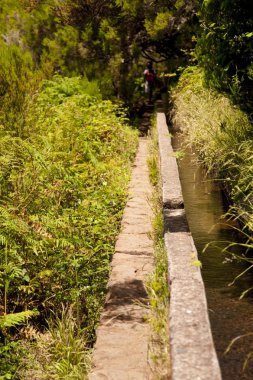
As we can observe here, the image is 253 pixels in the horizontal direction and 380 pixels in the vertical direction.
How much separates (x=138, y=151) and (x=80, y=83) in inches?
158

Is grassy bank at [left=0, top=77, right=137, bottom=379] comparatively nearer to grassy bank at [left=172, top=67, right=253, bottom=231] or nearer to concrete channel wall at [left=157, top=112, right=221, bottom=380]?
concrete channel wall at [left=157, top=112, right=221, bottom=380]

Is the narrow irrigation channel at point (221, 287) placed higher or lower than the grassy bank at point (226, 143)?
lower

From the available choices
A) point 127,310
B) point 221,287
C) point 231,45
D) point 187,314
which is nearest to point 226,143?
point 231,45

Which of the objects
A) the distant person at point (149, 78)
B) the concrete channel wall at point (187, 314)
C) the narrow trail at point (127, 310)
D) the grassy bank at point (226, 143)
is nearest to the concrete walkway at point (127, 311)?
the narrow trail at point (127, 310)

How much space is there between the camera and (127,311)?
4285 millimetres

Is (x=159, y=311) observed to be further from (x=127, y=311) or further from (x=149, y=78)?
(x=149, y=78)

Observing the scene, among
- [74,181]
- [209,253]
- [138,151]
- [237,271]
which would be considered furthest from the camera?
[138,151]

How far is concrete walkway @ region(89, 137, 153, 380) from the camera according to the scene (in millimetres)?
3551

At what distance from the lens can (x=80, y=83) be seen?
1467 centimetres

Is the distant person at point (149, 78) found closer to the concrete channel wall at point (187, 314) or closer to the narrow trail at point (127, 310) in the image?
the narrow trail at point (127, 310)

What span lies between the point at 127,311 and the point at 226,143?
4.28 metres

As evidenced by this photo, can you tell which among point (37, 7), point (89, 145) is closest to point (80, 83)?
point (37, 7)

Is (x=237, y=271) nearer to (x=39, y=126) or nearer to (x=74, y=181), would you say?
(x=74, y=181)

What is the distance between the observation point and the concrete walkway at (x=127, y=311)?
11.6 feet
